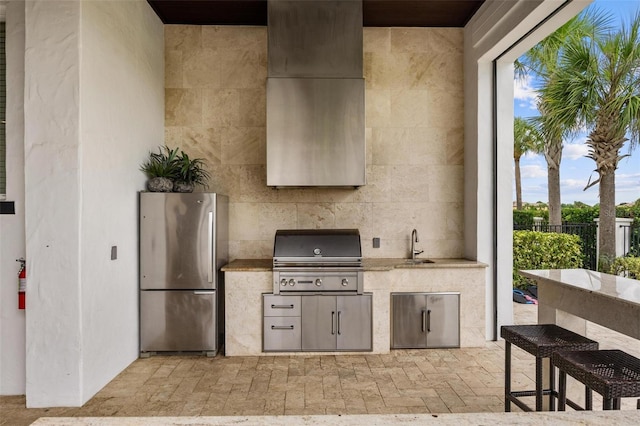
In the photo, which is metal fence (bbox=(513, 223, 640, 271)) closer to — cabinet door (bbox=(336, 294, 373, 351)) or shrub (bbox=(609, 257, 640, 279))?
shrub (bbox=(609, 257, 640, 279))

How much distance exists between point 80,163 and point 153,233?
1.12 meters

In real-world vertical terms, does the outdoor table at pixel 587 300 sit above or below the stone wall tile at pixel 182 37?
below

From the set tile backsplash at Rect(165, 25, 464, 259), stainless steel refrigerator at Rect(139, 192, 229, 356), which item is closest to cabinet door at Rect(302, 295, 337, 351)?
stainless steel refrigerator at Rect(139, 192, 229, 356)

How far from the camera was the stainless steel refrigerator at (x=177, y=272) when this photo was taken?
3920mm

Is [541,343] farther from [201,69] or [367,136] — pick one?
[201,69]

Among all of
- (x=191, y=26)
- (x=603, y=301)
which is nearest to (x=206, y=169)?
(x=191, y=26)

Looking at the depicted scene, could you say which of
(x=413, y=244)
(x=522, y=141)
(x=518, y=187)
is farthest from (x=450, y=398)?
(x=522, y=141)

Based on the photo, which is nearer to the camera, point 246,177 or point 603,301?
point 603,301

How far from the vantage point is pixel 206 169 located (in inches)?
184

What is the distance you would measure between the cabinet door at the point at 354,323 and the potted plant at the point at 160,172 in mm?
1907

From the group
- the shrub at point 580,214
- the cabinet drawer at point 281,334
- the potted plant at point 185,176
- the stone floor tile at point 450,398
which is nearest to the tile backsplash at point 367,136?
the potted plant at point 185,176

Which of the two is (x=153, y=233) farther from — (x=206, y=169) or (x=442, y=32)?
(x=442, y=32)

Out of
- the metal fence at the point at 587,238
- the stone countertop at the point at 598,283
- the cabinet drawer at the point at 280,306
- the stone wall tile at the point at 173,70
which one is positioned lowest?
the cabinet drawer at the point at 280,306

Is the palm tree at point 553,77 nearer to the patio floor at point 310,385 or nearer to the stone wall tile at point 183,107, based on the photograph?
the patio floor at point 310,385
